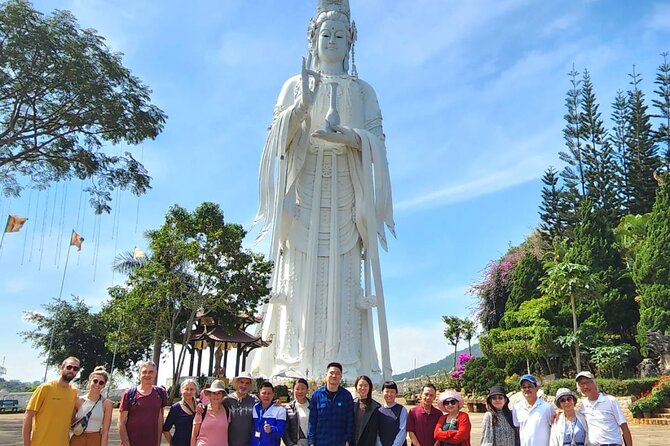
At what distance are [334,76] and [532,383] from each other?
38.4 feet

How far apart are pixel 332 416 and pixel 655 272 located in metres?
22.0

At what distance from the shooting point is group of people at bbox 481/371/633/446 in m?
4.42

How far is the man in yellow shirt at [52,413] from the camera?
434 centimetres

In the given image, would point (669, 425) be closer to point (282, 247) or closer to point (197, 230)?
point (282, 247)

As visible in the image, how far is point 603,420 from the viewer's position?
175 inches

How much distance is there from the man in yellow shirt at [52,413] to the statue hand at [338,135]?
9.58 m

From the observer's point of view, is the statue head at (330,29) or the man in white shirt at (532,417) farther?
the statue head at (330,29)

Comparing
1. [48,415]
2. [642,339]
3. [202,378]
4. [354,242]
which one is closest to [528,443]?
[48,415]

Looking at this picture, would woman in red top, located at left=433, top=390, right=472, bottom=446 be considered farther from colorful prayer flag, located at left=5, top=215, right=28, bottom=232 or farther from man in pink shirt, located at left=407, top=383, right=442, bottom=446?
colorful prayer flag, located at left=5, top=215, right=28, bottom=232

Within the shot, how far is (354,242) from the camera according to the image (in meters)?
14.3

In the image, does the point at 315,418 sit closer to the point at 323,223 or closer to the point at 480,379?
the point at 323,223

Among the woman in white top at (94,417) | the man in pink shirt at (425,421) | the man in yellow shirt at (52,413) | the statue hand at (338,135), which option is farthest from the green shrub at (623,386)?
the man in yellow shirt at (52,413)

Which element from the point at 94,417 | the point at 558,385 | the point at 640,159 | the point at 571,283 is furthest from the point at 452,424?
the point at 640,159

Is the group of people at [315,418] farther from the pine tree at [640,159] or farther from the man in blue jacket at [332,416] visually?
the pine tree at [640,159]
